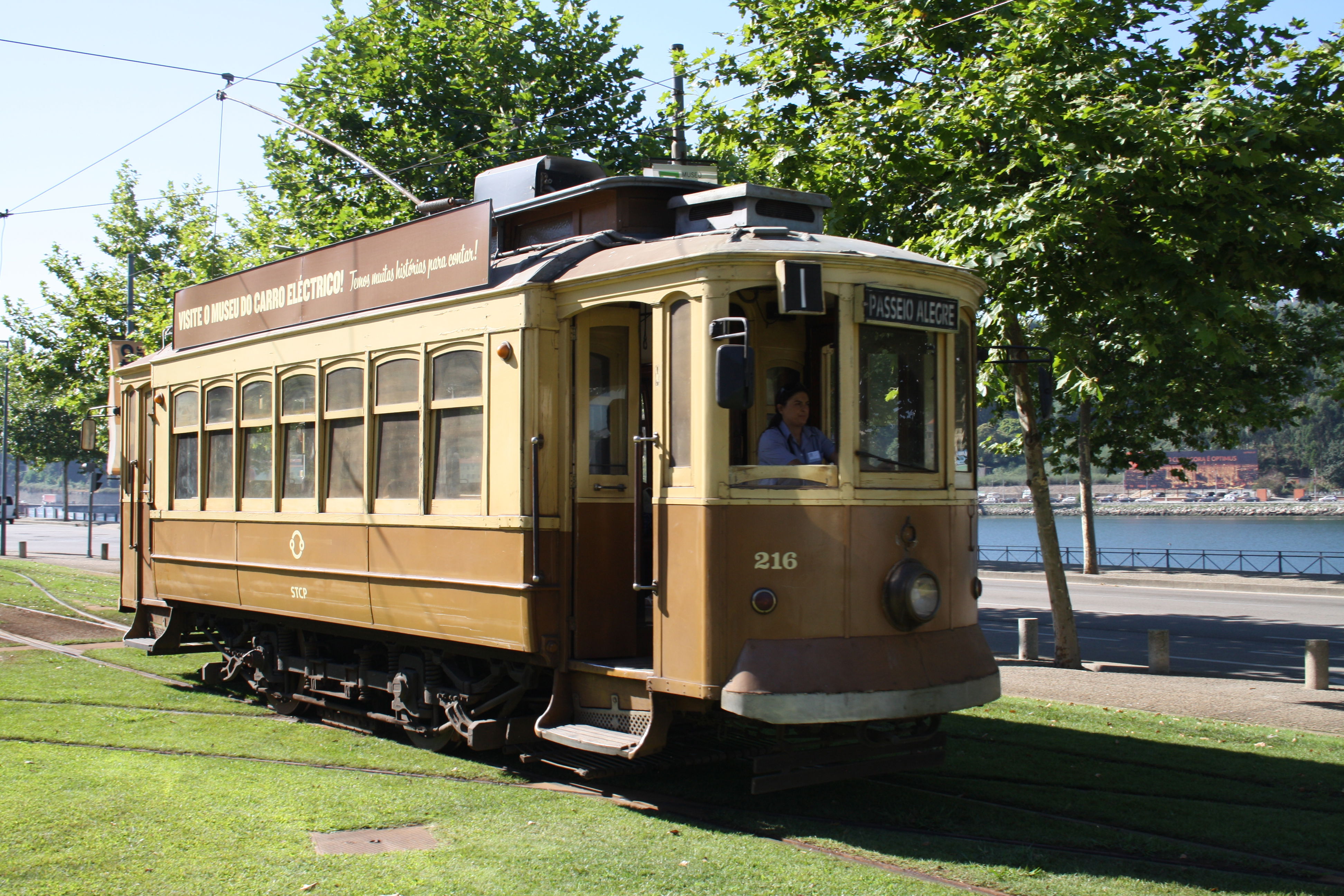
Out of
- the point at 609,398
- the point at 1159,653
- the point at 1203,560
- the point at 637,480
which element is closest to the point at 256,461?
the point at 609,398

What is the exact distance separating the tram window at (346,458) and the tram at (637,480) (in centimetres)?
3

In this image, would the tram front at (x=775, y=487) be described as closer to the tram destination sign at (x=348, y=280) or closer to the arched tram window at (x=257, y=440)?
the tram destination sign at (x=348, y=280)

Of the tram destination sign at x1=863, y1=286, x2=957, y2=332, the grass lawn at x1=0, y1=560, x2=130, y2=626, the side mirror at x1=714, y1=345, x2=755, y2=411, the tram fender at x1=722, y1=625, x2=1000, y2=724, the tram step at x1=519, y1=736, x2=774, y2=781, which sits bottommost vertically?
the grass lawn at x1=0, y1=560, x2=130, y2=626

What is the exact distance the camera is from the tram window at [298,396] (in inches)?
362

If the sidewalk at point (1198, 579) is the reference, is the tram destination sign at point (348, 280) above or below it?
above

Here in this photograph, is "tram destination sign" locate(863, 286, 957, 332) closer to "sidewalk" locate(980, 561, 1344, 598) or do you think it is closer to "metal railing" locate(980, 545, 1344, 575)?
"sidewalk" locate(980, 561, 1344, 598)

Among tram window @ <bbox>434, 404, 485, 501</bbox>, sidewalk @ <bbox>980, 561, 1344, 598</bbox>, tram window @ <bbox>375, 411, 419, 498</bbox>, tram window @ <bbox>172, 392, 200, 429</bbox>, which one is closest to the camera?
tram window @ <bbox>434, 404, 485, 501</bbox>

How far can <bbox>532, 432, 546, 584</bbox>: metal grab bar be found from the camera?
7.08 m

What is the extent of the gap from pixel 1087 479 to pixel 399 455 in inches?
912

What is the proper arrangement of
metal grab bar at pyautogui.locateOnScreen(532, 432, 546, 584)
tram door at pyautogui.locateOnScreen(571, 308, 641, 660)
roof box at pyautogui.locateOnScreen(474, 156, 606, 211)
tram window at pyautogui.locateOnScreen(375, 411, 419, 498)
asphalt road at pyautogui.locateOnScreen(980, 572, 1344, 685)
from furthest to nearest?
asphalt road at pyautogui.locateOnScreen(980, 572, 1344, 685)
roof box at pyautogui.locateOnScreen(474, 156, 606, 211)
tram window at pyautogui.locateOnScreen(375, 411, 419, 498)
tram door at pyautogui.locateOnScreen(571, 308, 641, 660)
metal grab bar at pyautogui.locateOnScreen(532, 432, 546, 584)

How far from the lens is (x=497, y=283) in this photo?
7.66 meters

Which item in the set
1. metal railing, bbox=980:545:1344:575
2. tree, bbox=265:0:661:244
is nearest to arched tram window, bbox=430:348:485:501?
tree, bbox=265:0:661:244

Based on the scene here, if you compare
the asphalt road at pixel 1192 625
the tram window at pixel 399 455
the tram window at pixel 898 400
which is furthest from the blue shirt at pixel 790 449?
the asphalt road at pixel 1192 625

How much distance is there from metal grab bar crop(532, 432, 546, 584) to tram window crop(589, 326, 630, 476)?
352mm
